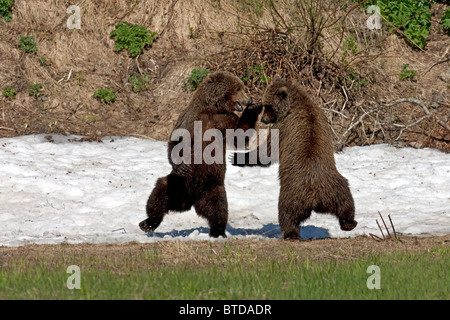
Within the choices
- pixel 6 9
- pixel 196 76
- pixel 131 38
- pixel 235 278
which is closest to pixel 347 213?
pixel 235 278

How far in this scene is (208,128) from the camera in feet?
28.7

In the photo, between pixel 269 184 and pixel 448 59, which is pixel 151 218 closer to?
pixel 269 184

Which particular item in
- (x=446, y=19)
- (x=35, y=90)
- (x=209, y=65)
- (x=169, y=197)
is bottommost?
(x=169, y=197)

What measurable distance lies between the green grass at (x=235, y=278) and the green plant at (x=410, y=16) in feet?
34.4

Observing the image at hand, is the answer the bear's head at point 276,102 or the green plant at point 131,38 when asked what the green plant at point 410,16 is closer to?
the green plant at point 131,38

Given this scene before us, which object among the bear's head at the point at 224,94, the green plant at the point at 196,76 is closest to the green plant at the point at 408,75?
the green plant at the point at 196,76

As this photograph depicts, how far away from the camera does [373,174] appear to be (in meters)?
12.9

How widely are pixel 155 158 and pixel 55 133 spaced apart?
2355 mm

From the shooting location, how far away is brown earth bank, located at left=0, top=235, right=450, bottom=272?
7.21 meters

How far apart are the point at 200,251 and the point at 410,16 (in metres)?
11.6

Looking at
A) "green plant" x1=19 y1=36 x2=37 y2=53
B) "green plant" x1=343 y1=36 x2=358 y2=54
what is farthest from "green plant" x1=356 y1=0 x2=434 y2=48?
"green plant" x1=19 y1=36 x2=37 y2=53

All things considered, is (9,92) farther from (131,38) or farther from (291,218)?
(291,218)

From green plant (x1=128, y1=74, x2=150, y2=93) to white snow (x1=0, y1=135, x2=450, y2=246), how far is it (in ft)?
7.53

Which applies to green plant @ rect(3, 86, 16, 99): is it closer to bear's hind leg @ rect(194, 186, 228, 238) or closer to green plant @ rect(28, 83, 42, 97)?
green plant @ rect(28, 83, 42, 97)
